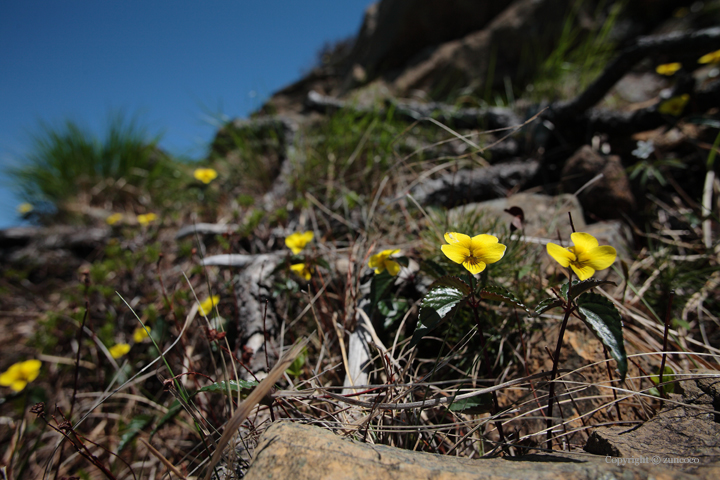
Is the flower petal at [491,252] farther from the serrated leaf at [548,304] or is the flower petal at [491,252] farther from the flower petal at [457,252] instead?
the serrated leaf at [548,304]

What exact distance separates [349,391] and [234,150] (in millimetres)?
3286

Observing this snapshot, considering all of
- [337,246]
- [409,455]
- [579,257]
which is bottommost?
[409,455]

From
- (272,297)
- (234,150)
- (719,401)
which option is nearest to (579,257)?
(719,401)

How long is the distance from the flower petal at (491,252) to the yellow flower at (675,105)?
2.22 meters

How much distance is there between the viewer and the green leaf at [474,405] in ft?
2.94

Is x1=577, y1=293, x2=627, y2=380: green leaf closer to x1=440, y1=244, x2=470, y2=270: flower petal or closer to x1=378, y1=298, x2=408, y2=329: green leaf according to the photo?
x1=440, y1=244, x2=470, y2=270: flower petal

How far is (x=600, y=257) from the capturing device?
0.79m

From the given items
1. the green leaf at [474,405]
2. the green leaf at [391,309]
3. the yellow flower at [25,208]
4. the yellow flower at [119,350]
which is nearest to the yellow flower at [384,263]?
the green leaf at [391,309]

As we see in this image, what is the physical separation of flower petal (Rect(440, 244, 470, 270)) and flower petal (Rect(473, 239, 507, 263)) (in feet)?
0.11

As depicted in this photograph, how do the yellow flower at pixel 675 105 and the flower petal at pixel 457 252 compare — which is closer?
the flower petal at pixel 457 252

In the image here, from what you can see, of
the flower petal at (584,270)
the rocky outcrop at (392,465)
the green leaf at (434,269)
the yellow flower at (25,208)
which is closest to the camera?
the rocky outcrop at (392,465)

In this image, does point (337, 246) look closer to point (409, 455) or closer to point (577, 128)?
point (409, 455)

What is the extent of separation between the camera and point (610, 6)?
4199 millimetres

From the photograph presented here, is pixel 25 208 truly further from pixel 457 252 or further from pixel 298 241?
pixel 457 252
